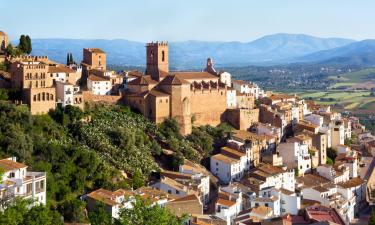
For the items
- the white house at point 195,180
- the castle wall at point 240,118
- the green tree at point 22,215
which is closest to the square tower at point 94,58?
the castle wall at point 240,118

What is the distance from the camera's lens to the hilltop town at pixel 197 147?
30.1 meters

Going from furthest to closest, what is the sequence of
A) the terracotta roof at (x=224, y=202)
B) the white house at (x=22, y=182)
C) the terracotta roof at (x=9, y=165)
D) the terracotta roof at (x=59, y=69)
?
the terracotta roof at (x=59, y=69) < the terracotta roof at (x=224, y=202) < the terracotta roof at (x=9, y=165) < the white house at (x=22, y=182)

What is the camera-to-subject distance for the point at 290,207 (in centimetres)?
3325

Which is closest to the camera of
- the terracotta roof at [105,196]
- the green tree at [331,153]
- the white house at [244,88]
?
the terracotta roof at [105,196]

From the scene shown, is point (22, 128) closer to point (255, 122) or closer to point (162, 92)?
point (162, 92)

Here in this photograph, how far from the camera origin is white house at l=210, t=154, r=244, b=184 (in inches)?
1453

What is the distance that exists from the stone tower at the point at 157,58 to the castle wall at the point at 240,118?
507cm

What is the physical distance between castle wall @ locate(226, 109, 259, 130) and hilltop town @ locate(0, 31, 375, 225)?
7 centimetres

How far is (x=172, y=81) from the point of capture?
4025 cm

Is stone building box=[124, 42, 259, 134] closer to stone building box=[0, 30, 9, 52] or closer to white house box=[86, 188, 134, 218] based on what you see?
stone building box=[0, 30, 9, 52]

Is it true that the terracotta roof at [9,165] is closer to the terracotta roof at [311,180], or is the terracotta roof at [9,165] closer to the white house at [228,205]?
the white house at [228,205]

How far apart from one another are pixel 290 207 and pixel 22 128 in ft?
44.5

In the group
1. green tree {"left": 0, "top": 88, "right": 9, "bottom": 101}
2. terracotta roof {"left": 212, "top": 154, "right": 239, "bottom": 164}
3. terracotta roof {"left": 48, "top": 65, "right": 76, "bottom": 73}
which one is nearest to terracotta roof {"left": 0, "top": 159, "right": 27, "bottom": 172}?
green tree {"left": 0, "top": 88, "right": 9, "bottom": 101}

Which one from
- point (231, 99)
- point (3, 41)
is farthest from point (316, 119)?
point (3, 41)
